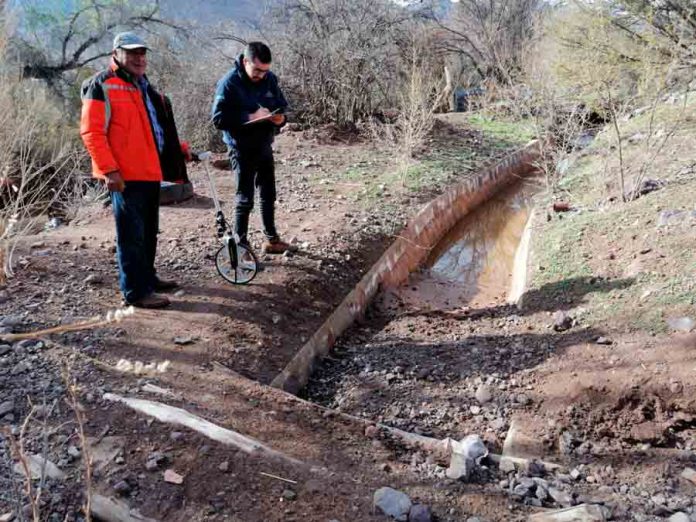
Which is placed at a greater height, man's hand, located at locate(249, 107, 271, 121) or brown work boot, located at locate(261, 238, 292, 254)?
man's hand, located at locate(249, 107, 271, 121)

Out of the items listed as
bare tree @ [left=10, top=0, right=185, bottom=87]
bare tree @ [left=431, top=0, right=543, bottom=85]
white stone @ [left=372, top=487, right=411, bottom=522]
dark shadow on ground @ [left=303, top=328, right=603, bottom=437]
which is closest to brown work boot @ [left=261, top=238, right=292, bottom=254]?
dark shadow on ground @ [left=303, top=328, right=603, bottom=437]

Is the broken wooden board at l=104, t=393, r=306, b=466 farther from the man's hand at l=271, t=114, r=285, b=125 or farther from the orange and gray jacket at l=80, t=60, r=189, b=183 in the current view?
the man's hand at l=271, t=114, r=285, b=125

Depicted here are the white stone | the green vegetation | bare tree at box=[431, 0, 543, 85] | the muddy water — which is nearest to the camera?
the white stone

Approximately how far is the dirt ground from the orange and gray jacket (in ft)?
3.40

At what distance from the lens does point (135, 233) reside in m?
3.65

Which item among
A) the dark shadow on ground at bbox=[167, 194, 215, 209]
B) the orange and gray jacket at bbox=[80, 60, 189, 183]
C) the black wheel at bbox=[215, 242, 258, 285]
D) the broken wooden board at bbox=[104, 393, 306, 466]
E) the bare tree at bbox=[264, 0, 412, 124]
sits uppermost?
the bare tree at bbox=[264, 0, 412, 124]

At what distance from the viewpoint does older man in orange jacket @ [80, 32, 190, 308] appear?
335cm

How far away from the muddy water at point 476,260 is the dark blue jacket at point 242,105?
2.45 m

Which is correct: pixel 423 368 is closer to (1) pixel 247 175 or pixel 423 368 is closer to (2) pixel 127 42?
(1) pixel 247 175

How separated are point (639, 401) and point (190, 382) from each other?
8.79 feet

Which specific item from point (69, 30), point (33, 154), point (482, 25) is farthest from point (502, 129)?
point (69, 30)

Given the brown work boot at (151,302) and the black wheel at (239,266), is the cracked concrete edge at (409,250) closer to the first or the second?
the black wheel at (239,266)

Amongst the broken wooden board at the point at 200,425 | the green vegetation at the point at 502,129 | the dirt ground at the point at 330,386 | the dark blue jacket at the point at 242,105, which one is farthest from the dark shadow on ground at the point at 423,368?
the green vegetation at the point at 502,129

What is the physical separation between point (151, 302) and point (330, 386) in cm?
142
